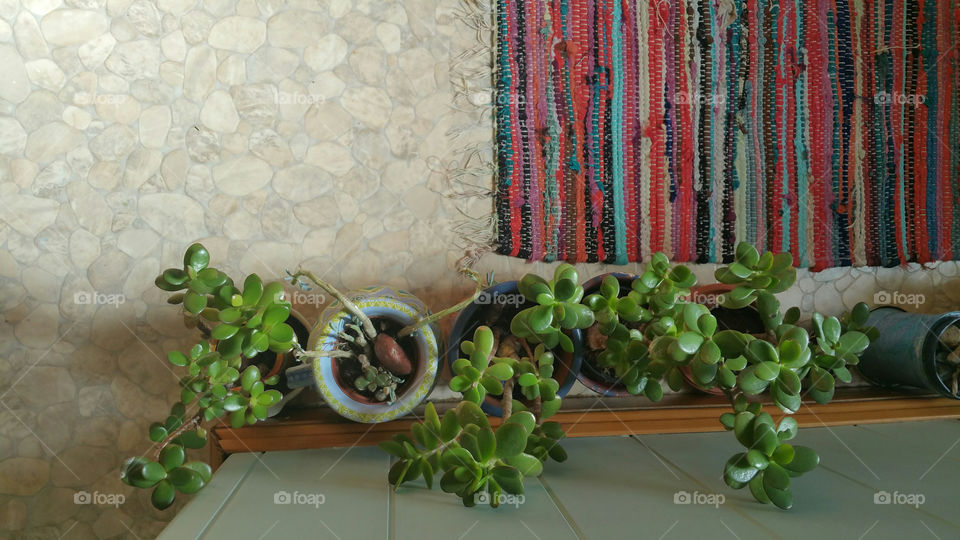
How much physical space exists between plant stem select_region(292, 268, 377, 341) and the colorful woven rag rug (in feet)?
1.01

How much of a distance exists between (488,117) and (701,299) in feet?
1.67

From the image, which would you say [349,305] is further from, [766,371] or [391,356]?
[766,371]

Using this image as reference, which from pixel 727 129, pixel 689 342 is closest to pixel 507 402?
pixel 689 342

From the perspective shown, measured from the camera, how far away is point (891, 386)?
1.14m

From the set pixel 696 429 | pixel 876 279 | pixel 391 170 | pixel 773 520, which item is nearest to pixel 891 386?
pixel 876 279

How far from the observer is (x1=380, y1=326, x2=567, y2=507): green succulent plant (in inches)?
28.7

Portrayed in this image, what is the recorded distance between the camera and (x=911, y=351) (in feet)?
3.43

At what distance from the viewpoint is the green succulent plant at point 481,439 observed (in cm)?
73

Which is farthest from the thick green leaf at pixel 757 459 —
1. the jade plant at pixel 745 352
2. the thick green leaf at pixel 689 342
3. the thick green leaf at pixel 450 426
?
the thick green leaf at pixel 450 426

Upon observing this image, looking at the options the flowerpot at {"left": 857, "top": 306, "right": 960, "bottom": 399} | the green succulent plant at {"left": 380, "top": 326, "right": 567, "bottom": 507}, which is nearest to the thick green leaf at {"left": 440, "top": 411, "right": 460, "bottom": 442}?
the green succulent plant at {"left": 380, "top": 326, "right": 567, "bottom": 507}

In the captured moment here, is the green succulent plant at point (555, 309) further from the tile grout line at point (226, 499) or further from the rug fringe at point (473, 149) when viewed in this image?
the tile grout line at point (226, 499)

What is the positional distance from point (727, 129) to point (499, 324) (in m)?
0.58

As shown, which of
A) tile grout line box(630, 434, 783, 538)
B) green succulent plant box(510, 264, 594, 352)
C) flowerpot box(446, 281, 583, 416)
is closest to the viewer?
tile grout line box(630, 434, 783, 538)

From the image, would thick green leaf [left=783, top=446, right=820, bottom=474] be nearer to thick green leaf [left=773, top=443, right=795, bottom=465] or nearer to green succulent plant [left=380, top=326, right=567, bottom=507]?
thick green leaf [left=773, top=443, right=795, bottom=465]
